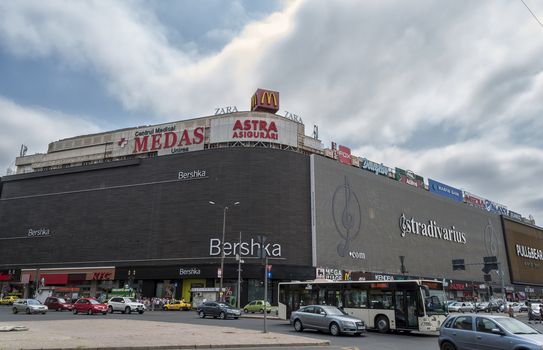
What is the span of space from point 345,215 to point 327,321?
160 feet

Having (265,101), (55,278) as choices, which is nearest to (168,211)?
(55,278)

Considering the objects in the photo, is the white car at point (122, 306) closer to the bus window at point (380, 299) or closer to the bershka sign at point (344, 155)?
the bus window at point (380, 299)

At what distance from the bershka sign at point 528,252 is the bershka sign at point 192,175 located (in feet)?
309

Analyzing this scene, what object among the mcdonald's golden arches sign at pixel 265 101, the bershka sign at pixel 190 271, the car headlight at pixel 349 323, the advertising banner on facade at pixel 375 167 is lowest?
the car headlight at pixel 349 323

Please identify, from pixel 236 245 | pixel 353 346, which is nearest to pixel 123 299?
pixel 236 245

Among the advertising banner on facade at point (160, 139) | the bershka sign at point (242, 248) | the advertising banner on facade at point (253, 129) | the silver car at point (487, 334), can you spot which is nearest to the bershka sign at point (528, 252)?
the advertising banner on facade at point (253, 129)

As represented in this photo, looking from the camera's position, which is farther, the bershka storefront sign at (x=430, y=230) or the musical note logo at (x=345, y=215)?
the bershka storefront sign at (x=430, y=230)

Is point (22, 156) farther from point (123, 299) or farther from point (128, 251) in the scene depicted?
point (123, 299)

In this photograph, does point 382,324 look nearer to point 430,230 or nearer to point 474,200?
point 430,230

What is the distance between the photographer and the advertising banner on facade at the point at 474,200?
112312mm

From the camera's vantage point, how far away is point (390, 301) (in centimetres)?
2491

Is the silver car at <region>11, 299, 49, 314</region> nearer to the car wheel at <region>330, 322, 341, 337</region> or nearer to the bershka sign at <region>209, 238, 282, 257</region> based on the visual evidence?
the bershka sign at <region>209, 238, 282, 257</region>

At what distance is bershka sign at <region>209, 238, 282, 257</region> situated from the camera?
60844 mm

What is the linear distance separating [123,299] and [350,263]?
37809 mm
